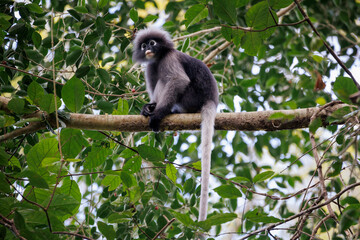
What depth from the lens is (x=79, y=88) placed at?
2281mm

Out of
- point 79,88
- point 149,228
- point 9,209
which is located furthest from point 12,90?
point 149,228

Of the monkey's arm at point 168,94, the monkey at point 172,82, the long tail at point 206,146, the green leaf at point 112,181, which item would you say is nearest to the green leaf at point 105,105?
the monkey at point 172,82

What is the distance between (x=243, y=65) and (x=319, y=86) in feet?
7.03

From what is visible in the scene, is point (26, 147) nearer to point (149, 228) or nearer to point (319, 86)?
point (149, 228)

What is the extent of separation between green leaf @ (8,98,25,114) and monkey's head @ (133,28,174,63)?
224 centimetres

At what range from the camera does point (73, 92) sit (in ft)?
7.52

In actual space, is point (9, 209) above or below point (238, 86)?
below

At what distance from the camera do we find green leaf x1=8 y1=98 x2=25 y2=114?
2305 mm

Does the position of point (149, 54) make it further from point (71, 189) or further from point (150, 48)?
point (71, 189)

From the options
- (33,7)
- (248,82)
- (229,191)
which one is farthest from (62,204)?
(248,82)

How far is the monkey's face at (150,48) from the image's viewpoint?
434 centimetres

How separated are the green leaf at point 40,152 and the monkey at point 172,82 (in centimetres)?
120

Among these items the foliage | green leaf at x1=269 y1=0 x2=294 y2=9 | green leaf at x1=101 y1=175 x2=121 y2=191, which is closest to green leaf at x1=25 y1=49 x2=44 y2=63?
the foliage

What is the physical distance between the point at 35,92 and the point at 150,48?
7.39 ft
